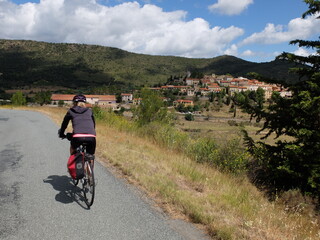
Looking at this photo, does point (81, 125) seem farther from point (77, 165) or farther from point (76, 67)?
point (76, 67)

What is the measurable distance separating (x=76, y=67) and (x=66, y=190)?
161 meters

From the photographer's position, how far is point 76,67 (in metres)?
157

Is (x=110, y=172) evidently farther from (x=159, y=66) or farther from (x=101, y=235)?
(x=159, y=66)

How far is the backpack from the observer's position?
5.13 m

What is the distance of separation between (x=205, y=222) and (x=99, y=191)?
8.13 ft

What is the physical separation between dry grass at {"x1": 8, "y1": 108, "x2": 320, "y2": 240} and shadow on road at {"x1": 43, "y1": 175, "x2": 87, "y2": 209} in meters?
1.35

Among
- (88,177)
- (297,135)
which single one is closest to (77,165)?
(88,177)

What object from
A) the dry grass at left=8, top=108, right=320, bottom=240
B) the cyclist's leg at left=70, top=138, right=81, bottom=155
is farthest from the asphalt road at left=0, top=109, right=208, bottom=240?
the cyclist's leg at left=70, top=138, right=81, bottom=155

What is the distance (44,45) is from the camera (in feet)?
557

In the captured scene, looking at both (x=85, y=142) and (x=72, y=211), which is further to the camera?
(x=85, y=142)

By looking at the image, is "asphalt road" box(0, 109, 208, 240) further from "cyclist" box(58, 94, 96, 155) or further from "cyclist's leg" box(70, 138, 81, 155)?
"cyclist" box(58, 94, 96, 155)

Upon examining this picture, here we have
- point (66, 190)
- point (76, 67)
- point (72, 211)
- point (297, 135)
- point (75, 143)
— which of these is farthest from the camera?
point (76, 67)

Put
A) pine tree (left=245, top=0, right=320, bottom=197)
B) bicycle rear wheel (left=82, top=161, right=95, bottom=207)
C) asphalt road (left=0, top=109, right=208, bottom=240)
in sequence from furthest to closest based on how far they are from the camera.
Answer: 1. pine tree (left=245, top=0, right=320, bottom=197)
2. bicycle rear wheel (left=82, top=161, right=95, bottom=207)
3. asphalt road (left=0, top=109, right=208, bottom=240)

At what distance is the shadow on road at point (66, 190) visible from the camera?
209 inches
